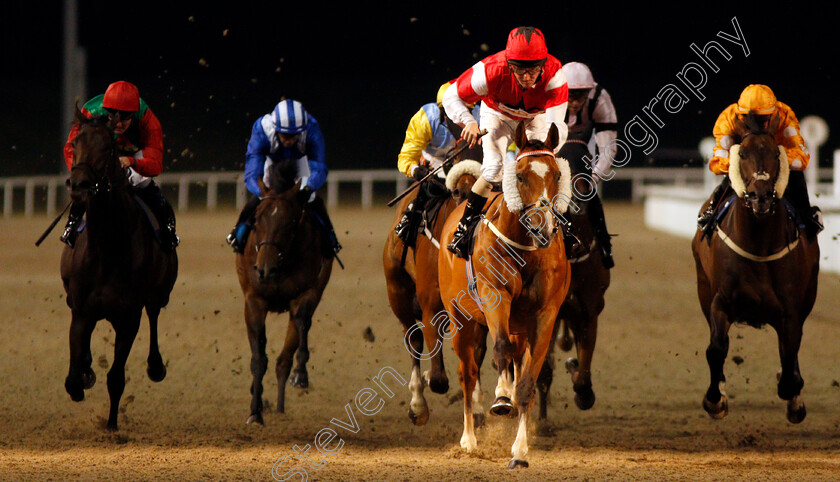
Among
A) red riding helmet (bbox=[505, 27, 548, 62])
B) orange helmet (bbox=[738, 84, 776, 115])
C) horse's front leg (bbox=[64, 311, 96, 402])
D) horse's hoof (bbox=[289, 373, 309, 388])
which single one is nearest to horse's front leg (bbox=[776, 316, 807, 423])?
orange helmet (bbox=[738, 84, 776, 115])

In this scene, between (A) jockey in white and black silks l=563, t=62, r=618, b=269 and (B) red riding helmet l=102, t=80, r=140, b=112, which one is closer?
(B) red riding helmet l=102, t=80, r=140, b=112

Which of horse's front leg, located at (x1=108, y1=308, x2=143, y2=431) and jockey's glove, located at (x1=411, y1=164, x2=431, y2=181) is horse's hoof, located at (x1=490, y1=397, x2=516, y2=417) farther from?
horse's front leg, located at (x1=108, y1=308, x2=143, y2=431)

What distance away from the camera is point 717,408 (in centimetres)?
651

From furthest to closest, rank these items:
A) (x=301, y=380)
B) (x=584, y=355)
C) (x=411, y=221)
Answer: (x=301, y=380), (x=411, y=221), (x=584, y=355)

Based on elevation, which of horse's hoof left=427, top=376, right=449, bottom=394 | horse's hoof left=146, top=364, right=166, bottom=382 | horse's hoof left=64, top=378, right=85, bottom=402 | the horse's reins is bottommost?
horse's hoof left=146, top=364, right=166, bottom=382

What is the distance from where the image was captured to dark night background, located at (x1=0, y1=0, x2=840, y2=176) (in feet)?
108

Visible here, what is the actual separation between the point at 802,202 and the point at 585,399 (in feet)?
6.05

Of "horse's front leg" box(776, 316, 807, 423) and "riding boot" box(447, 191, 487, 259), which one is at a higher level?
"riding boot" box(447, 191, 487, 259)

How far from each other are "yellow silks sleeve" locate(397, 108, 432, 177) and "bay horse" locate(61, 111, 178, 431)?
1864 mm

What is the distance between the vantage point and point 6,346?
9320 millimetres

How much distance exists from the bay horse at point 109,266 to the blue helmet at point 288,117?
1175 millimetres

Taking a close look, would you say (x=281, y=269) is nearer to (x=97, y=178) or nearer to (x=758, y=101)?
(x=97, y=178)

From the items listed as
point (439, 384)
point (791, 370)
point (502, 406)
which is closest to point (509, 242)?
point (502, 406)

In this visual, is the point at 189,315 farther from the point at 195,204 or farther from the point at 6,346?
the point at 195,204
